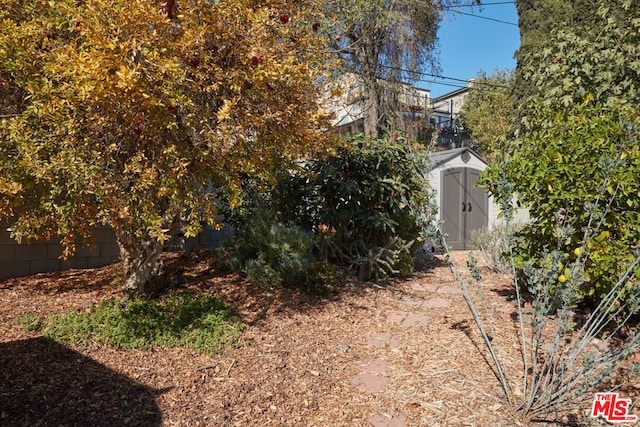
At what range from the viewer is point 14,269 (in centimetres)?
546

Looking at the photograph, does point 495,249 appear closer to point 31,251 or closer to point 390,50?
point 390,50

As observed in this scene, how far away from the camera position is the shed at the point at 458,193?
10.1 m

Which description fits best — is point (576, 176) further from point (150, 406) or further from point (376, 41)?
point (376, 41)

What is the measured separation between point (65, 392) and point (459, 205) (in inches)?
354

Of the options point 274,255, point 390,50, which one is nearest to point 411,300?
point 274,255

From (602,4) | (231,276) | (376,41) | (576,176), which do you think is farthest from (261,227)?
(376,41)

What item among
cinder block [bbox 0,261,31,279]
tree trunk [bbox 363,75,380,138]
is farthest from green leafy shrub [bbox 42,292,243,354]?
tree trunk [bbox 363,75,380,138]

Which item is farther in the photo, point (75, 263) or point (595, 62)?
point (75, 263)

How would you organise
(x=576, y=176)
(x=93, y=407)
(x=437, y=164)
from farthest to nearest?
(x=437, y=164), (x=576, y=176), (x=93, y=407)

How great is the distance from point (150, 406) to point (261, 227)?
2776 millimetres

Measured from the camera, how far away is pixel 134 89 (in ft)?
10.4

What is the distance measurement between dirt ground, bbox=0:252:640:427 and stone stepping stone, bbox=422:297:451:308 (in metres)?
0.14

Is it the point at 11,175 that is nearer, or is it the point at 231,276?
the point at 11,175

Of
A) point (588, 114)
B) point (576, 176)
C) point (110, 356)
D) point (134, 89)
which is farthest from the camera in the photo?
point (588, 114)
